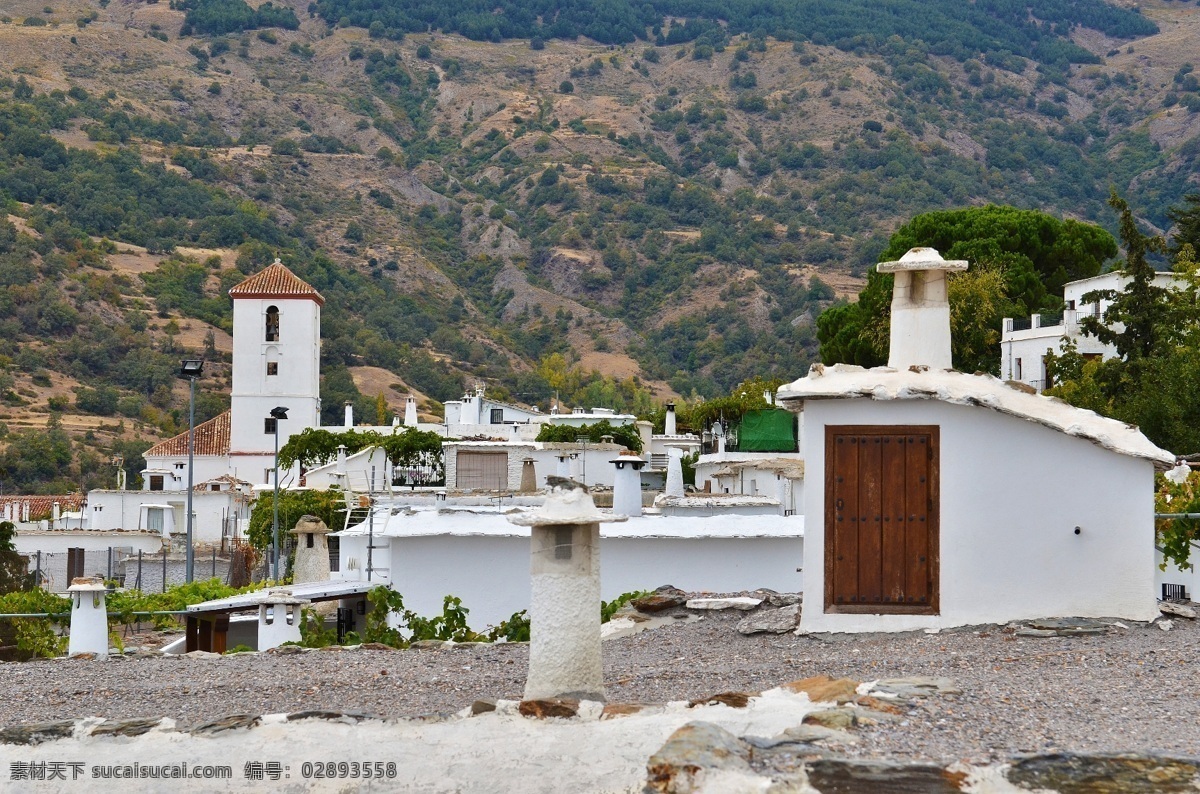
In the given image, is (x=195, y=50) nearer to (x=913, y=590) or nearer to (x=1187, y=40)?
(x=1187, y=40)

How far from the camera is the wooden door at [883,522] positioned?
45.7 feet

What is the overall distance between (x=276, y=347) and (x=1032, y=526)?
62143mm

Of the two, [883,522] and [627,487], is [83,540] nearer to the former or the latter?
[627,487]

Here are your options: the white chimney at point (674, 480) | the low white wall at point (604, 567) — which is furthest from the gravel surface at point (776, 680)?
the white chimney at point (674, 480)

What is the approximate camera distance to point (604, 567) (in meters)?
20.5

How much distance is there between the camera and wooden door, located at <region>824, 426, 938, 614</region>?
1392 cm

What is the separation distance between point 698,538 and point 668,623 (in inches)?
195

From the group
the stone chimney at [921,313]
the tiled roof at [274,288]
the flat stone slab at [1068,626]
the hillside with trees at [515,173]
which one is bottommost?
the flat stone slab at [1068,626]

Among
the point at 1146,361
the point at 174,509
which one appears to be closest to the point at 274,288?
the point at 174,509

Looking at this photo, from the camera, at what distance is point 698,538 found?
20344 millimetres

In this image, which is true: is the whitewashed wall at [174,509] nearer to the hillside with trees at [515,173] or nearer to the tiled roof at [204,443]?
the tiled roof at [204,443]

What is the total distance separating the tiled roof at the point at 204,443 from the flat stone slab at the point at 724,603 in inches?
2124

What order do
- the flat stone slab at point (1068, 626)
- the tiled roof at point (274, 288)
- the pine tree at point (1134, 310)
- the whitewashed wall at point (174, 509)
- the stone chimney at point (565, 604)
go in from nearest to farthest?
the stone chimney at point (565, 604) < the flat stone slab at point (1068, 626) < the pine tree at point (1134, 310) < the whitewashed wall at point (174, 509) < the tiled roof at point (274, 288)

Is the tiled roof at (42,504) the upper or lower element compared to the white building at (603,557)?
lower
